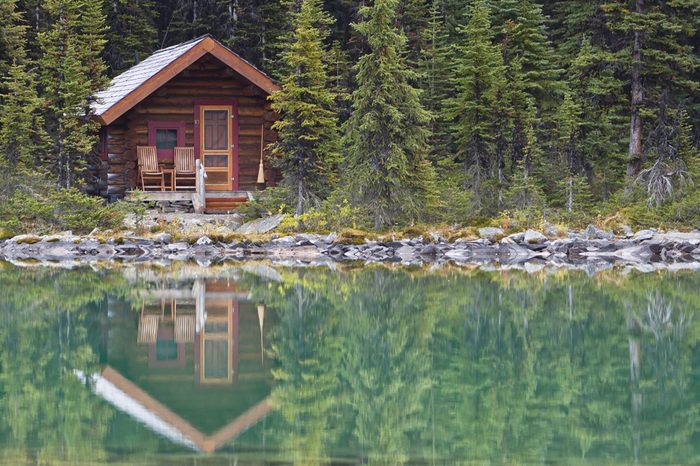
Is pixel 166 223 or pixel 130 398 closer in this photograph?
pixel 130 398

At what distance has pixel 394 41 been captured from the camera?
25078 mm

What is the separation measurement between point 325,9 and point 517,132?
16.2 m

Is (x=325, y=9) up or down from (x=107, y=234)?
up

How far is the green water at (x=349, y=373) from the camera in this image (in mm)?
7258

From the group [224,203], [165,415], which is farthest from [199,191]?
[165,415]

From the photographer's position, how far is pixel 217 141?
31406 millimetres

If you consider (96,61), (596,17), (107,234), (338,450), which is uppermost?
(596,17)

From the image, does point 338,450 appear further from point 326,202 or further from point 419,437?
point 326,202

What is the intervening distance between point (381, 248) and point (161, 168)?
8654 mm

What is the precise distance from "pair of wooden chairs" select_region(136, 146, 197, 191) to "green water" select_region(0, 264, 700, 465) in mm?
12678

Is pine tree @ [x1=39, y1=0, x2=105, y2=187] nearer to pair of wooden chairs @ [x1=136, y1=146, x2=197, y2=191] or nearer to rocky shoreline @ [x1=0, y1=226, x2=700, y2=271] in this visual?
rocky shoreline @ [x1=0, y1=226, x2=700, y2=271]

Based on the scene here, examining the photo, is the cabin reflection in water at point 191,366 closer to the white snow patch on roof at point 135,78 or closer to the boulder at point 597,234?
the boulder at point 597,234

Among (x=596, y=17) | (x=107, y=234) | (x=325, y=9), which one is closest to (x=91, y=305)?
(x=107, y=234)

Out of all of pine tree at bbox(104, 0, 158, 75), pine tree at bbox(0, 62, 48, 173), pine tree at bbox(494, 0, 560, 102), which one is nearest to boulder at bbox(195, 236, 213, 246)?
pine tree at bbox(0, 62, 48, 173)
